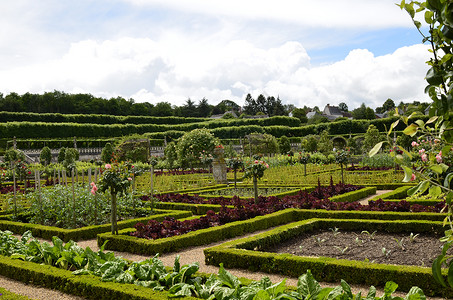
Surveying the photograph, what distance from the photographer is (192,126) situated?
4353 cm

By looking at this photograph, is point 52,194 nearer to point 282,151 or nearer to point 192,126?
point 282,151

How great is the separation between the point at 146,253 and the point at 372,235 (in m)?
3.32

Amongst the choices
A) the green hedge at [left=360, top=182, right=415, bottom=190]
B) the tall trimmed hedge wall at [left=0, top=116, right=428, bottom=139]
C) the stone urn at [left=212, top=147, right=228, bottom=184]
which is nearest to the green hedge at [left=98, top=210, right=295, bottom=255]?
the green hedge at [left=360, top=182, right=415, bottom=190]

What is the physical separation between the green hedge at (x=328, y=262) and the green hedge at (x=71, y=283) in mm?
1673

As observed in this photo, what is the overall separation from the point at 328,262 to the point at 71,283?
280 centimetres

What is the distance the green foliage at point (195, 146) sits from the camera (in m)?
20.5

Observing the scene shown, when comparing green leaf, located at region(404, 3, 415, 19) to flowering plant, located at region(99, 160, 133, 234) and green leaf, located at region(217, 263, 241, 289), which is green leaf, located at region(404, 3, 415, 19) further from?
flowering plant, located at region(99, 160, 133, 234)

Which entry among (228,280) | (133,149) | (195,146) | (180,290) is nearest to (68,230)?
(180,290)

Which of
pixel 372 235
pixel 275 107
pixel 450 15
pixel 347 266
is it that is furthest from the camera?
pixel 275 107

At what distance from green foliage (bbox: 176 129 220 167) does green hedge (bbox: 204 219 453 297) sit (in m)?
13.6

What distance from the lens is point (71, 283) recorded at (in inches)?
181

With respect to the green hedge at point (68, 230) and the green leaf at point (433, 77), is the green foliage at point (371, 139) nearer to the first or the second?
the green hedge at point (68, 230)

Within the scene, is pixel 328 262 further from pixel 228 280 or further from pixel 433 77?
pixel 433 77

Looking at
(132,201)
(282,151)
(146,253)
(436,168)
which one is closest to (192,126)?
(282,151)
